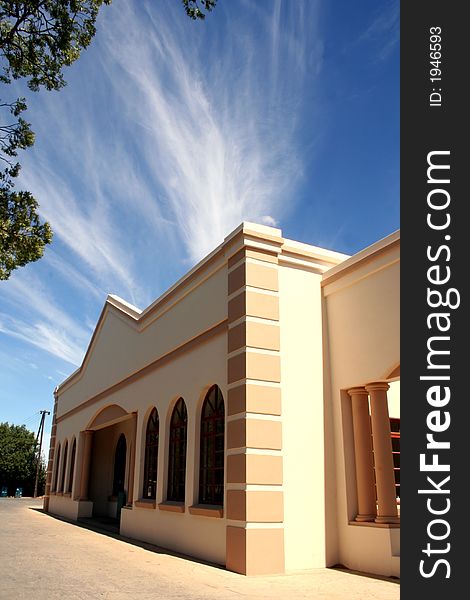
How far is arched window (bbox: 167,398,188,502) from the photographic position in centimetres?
1148

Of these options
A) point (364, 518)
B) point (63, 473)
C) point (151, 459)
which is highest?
point (151, 459)

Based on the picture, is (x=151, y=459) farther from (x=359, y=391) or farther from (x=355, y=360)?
(x=355, y=360)

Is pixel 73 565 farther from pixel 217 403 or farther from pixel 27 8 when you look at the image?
pixel 27 8

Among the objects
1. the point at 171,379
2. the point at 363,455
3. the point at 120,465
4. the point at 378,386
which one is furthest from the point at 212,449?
the point at 120,465

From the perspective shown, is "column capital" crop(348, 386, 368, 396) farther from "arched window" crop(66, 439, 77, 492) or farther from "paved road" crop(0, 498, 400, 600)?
"arched window" crop(66, 439, 77, 492)

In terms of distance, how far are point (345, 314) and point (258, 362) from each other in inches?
76.4

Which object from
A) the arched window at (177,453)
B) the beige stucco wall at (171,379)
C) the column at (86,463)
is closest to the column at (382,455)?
the beige stucco wall at (171,379)

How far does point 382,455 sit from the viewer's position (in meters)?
8.81

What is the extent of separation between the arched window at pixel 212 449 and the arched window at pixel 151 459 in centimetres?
279

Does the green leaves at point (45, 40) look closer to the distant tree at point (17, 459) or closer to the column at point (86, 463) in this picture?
the column at point (86, 463)

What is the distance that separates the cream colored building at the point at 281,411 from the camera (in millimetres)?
8562

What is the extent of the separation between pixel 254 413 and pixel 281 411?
0.55 meters

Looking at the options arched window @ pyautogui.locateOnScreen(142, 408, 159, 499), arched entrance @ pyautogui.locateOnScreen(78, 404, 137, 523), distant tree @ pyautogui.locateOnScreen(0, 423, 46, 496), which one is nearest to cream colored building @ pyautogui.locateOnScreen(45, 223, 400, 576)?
arched window @ pyautogui.locateOnScreen(142, 408, 159, 499)

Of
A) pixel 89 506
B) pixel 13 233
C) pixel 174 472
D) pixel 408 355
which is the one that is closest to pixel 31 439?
pixel 89 506
